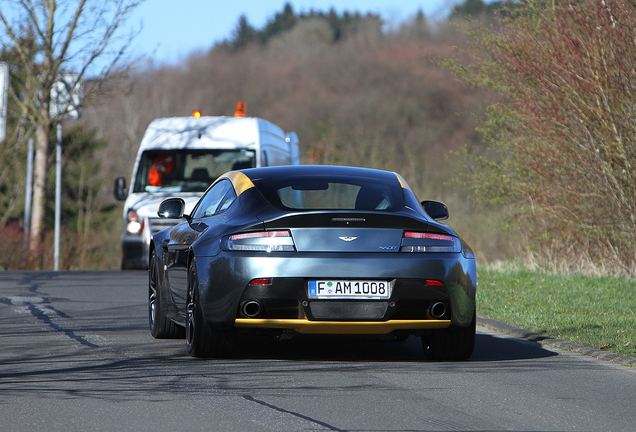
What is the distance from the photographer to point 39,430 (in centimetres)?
493

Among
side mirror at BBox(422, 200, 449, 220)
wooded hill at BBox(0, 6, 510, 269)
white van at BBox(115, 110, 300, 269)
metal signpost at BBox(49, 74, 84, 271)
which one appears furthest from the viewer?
wooded hill at BBox(0, 6, 510, 269)

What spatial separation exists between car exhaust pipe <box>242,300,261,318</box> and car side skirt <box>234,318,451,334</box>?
53mm

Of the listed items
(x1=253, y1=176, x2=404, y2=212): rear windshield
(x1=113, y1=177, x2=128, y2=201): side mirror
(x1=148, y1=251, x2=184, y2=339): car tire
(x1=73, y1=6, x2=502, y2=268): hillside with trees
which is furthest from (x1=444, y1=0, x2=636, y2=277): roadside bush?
(x1=73, y1=6, x2=502, y2=268): hillside with trees

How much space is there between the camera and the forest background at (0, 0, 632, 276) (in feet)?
137

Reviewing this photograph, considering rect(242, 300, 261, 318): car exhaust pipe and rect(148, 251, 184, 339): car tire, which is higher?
rect(242, 300, 261, 318): car exhaust pipe

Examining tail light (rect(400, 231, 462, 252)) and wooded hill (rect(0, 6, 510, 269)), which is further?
wooded hill (rect(0, 6, 510, 269))

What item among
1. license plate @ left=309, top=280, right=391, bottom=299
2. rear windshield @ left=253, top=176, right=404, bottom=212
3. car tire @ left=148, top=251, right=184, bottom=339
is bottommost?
car tire @ left=148, top=251, right=184, bottom=339

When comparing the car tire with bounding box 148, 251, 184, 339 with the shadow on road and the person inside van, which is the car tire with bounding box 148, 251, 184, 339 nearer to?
the shadow on road

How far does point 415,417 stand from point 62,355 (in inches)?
127

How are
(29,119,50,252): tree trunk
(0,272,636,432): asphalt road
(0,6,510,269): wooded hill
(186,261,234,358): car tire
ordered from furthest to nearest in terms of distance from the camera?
(0,6,510,269): wooded hill → (29,119,50,252): tree trunk → (186,261,234,358): car tire → (0,272,636,432): asphalt road

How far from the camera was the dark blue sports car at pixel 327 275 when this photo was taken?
22.0 feet

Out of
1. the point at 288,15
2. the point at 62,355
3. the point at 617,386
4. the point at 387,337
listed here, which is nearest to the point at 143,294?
the point at 62,355

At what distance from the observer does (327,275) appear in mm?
6680

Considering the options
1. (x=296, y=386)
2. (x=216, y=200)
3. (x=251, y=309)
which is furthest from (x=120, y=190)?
(x=296, y=386)
